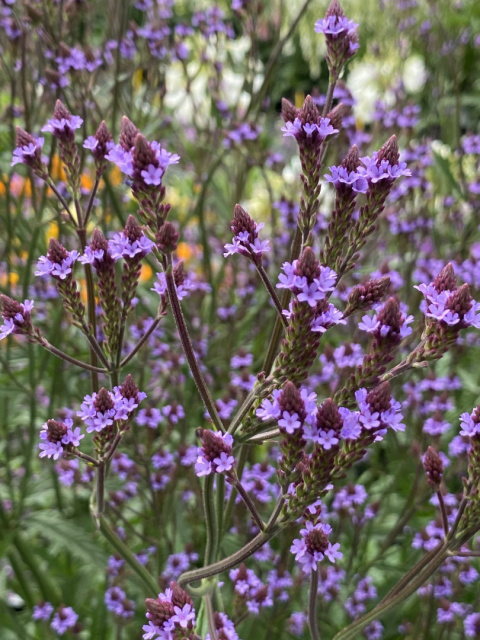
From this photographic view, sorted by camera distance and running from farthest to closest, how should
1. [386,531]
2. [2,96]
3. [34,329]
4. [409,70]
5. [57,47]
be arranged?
[409,70]
[2,96]
[386,531]
[57,47]
[34,329]

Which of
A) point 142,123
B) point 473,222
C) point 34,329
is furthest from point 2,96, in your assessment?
point 34,329

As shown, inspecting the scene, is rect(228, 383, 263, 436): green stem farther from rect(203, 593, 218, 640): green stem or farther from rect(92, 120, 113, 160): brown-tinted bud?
rect(92, 120, 113, 160): brown-tinted bud

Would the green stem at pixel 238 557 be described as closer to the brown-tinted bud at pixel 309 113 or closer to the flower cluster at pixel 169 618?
the flower cluster at pixel 169 618

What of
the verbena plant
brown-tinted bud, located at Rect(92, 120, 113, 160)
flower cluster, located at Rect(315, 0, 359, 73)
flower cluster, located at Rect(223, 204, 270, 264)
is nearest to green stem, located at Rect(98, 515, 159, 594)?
the verbena plant

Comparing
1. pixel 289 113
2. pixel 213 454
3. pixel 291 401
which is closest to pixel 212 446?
pixel 213 454

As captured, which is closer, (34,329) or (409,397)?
(34,329)

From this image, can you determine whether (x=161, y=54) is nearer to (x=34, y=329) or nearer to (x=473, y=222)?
(x=473, y=222)

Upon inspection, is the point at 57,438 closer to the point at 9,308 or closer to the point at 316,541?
the point at 9,308

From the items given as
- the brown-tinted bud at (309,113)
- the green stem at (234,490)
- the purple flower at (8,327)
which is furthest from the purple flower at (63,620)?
the brown-tinted bud at (309,113)
